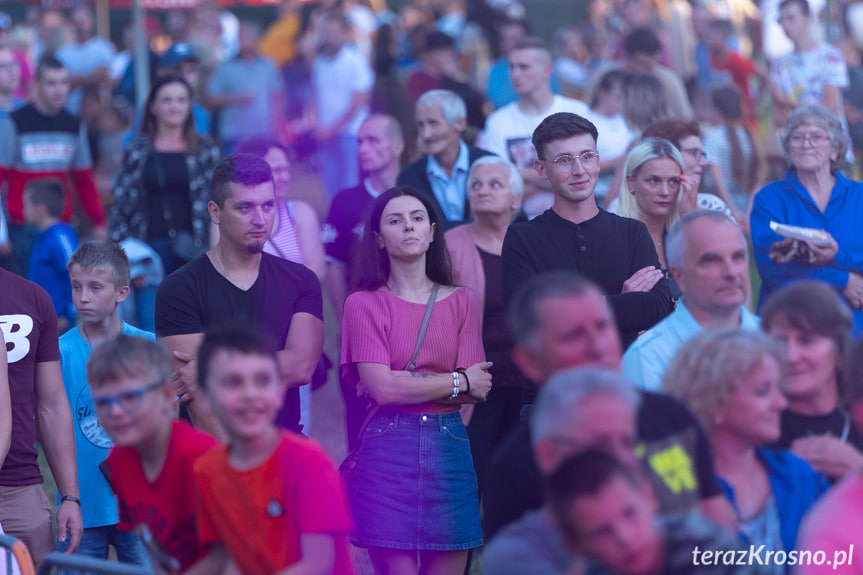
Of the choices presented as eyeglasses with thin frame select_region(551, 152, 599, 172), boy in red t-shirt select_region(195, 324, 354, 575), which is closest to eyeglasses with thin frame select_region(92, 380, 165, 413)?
boy in red t-shirt select_region(195, 324, 354, 575)

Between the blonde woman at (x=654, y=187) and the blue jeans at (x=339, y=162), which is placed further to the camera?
the blue jeans at (x=339, y=162)

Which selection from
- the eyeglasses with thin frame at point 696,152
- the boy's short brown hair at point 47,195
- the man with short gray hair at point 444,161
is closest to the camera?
the eyeglasses with thin frame at point 696,152

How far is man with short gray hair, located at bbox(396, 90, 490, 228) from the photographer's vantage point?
684 cm

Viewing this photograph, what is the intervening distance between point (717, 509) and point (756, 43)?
47.5 ft

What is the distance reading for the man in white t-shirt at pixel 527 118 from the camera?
7539mm

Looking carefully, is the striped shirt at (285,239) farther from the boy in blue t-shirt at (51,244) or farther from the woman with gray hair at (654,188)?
the boy in blue t-shirt at (51,244)

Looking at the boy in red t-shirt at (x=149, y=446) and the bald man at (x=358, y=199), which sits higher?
the bald man at (x=358, y=199)

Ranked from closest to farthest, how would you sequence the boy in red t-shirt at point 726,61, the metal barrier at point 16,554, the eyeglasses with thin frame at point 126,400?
1. the eyeglasses with thin frame at point 126,400
2. the metal barrier at point 16,554
3. the boy in red t-shirt at point 726,61

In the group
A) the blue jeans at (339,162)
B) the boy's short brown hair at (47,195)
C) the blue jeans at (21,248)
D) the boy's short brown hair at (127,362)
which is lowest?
the boy's short brown hair at (127,362)

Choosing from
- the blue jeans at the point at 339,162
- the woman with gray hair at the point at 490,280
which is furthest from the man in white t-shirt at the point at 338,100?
the woman with gray hair at the point at 490,280

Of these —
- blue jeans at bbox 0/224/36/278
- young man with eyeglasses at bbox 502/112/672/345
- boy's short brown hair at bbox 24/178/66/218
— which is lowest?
young man with eyeglasses at bbox 502/112/672/345

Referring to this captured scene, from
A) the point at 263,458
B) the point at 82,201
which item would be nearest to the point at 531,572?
the point at 263,458

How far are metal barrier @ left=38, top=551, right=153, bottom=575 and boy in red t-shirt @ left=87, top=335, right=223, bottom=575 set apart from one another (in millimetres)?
138

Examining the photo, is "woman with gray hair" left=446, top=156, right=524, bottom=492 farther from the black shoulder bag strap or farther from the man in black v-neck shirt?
the man in black v-neck shirt
